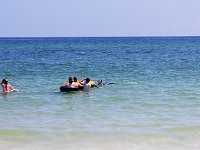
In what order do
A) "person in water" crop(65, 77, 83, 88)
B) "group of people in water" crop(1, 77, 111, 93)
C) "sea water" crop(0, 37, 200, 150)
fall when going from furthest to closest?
"person in water" crop(65, 77, 83, 88), "group of people in water" crop(1, 77, 111, 93), "sea water" crop(0, 37, 200, 150)

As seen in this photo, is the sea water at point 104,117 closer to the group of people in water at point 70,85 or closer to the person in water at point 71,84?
the group of people in water at point 70,85

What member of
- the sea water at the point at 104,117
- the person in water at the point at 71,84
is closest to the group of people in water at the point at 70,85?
the person in water at the point at 71,84

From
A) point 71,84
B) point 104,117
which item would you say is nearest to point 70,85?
point 71,84

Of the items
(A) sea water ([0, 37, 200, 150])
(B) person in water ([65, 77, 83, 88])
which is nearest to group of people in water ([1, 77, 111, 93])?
(B) person in water ([65, 77, 83, 88])

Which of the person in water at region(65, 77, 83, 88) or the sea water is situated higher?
the person in water at region(65, 77, 83, 88)

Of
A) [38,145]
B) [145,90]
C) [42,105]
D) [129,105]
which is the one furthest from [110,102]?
[38,145]

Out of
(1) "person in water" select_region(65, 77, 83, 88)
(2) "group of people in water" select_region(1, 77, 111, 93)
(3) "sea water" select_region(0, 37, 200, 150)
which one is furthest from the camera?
(1) "person in water" select_region(65, 77, 83, 88)

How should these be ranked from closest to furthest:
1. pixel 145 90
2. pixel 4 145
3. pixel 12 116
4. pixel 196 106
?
pixel 4 145
pixel 12 116
pixel 196 106
pixel 145 90

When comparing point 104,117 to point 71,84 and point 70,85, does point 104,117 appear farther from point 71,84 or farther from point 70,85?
point 71,84

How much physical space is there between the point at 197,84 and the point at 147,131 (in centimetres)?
1142

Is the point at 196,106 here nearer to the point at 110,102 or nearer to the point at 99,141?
the point at 110,102

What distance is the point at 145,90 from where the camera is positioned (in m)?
20.0

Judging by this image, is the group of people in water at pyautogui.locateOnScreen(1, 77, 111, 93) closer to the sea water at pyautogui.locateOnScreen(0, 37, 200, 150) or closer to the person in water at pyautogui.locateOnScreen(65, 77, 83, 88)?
the person in water at pyautogui.locateOnScreen(65, 77, 83, 88)

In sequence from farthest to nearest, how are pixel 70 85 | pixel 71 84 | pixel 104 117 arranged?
pixel 71 84
pixel 70 85
pixel 104 117
